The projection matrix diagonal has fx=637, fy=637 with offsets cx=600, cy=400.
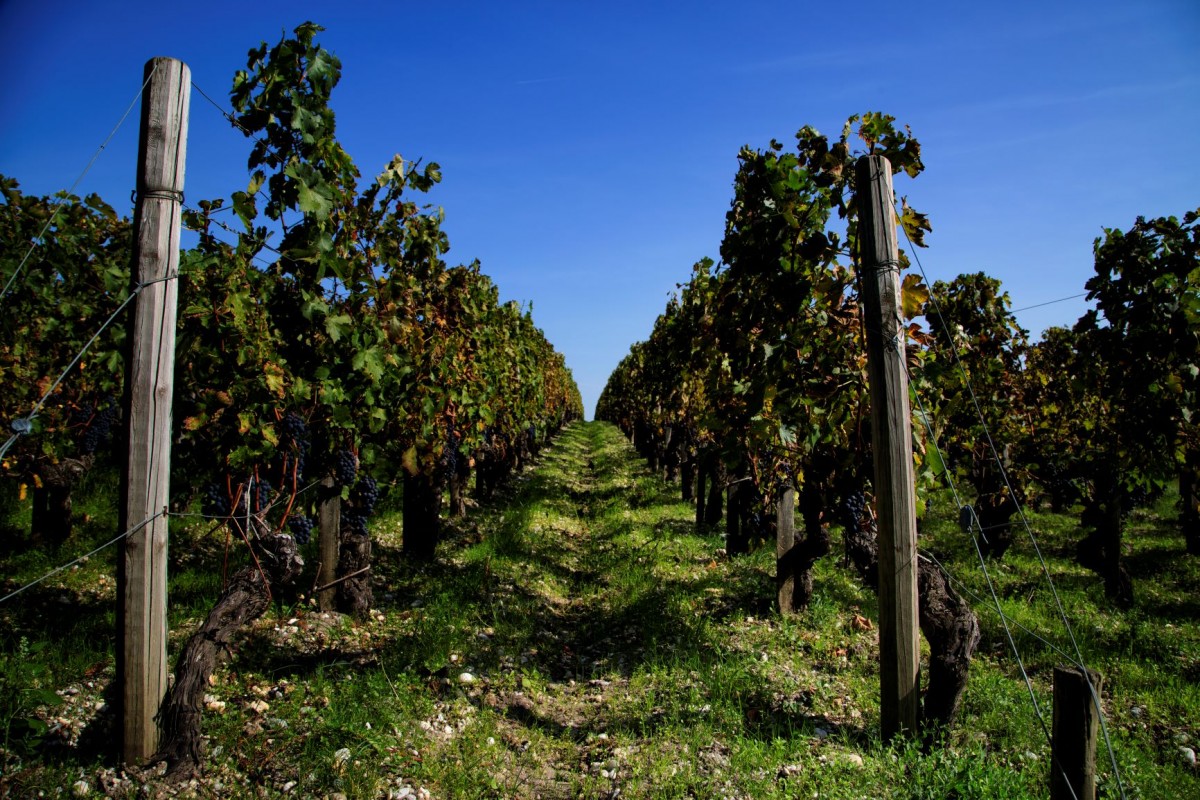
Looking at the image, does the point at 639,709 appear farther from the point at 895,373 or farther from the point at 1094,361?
the point at 1094,361

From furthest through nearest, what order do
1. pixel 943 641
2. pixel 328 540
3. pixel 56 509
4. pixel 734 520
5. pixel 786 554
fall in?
pixel 734 520
pixel 56 509
pixel 786 554
pixel 328 540
pixel 943 641

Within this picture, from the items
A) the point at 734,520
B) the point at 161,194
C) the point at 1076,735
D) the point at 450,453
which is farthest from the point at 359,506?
the point at 1076,735

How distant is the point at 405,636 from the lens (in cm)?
567

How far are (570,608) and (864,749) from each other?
13.1ft

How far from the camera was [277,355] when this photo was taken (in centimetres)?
491

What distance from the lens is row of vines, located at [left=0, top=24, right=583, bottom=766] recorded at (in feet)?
14.9

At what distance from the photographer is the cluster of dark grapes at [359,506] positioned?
640cm

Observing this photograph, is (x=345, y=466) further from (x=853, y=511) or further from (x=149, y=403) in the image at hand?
(x=853, y=511)

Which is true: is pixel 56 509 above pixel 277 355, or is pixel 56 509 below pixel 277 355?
below

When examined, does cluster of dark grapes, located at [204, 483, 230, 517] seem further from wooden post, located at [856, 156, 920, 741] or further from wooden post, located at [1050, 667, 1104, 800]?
wooden post, located at [1050, 667, 1104, 800]

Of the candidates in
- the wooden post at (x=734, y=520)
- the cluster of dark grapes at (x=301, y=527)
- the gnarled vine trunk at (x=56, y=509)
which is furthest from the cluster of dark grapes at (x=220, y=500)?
the wooden post at (x=734, y=520)

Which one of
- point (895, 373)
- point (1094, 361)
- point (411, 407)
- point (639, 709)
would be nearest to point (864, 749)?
point (639, 709)

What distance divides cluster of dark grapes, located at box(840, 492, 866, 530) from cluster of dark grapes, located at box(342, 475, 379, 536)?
4.46 metres

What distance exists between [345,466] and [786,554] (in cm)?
456
